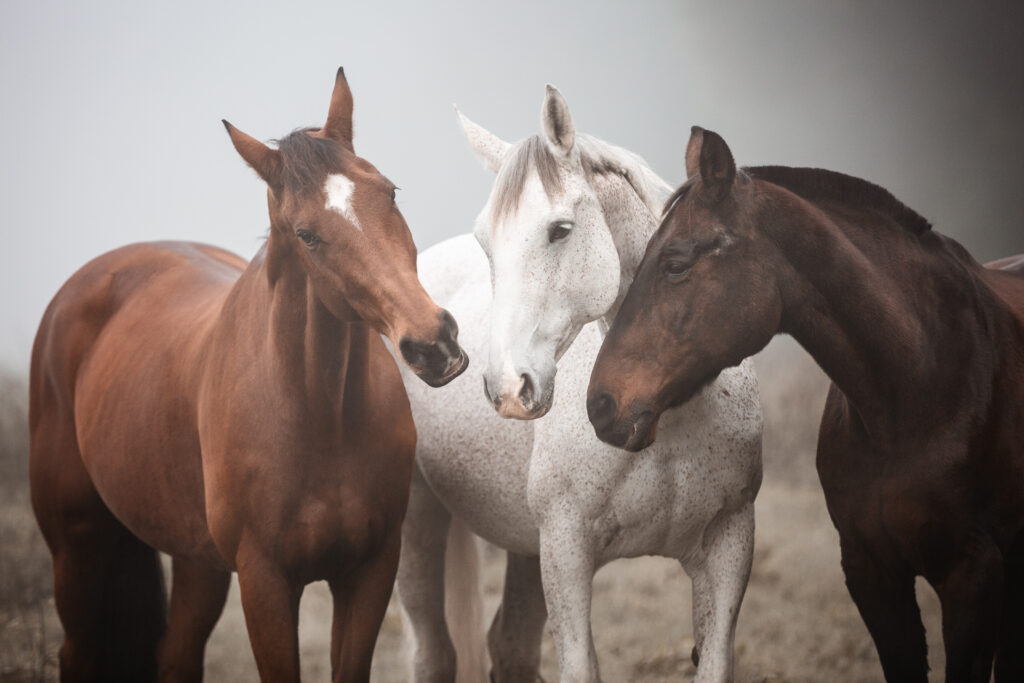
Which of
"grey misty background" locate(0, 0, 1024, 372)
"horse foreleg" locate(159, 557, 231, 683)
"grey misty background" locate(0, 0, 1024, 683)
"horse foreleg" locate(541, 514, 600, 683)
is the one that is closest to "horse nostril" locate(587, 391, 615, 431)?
"horse foreleg" locate(541, 514, 600, 683)

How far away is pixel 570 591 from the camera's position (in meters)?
2.29

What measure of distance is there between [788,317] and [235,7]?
4013 millimetres

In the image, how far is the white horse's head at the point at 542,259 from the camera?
2.01 metres

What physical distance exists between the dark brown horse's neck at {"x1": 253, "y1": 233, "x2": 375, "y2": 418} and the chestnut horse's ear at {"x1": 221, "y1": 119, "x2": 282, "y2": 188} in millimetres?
152

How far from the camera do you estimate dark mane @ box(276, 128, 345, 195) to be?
210 cm

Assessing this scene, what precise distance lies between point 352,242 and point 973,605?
1.57 meters

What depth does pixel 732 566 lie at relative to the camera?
2.34 m

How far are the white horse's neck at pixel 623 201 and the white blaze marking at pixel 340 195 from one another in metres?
0.58

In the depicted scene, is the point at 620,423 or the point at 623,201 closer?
the point at 620,423

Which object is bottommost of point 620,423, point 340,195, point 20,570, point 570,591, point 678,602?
point 20,570

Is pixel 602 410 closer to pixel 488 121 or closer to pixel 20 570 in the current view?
pixel 488 121

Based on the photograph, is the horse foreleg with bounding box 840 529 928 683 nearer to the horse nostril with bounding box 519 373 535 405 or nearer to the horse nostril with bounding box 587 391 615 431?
the horse nostril with bounding box 587 391 615 431

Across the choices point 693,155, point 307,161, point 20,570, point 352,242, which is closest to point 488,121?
point 693,155

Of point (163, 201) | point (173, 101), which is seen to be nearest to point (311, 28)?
point (173, 101)
